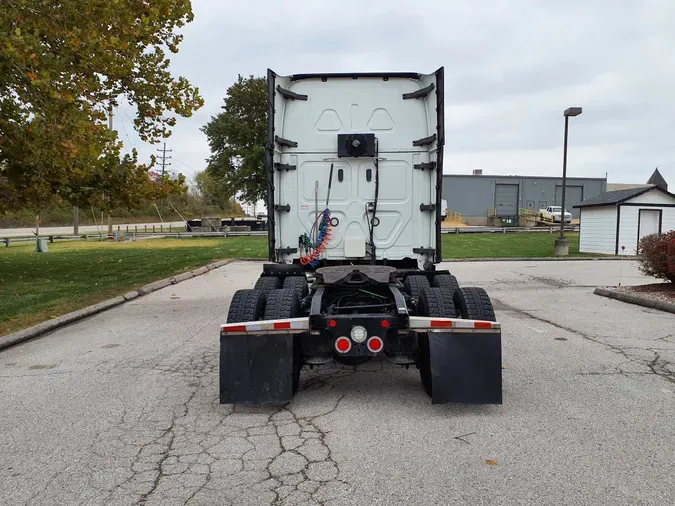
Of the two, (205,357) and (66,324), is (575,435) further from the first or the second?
(66,324)

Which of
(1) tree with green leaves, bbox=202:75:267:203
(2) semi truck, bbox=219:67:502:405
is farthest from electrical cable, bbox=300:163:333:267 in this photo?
(1) tree with green leaves, bbox=202:75:267:203

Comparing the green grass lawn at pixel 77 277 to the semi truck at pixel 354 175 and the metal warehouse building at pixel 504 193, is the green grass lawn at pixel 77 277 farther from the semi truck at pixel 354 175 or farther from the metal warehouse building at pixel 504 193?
the metal warehouse building at pixel 504 193

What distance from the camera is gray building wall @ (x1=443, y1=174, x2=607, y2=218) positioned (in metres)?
57.2

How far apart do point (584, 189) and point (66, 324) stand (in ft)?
198

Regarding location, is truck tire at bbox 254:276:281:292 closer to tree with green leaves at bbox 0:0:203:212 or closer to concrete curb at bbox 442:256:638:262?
tree with green leaves at bbox 0:0:203:212

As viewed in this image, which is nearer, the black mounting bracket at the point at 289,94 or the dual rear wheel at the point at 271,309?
the dual rear wheel at the point at 271,309

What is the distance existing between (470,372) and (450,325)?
41cm

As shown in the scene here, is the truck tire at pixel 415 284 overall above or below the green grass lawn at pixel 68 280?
above

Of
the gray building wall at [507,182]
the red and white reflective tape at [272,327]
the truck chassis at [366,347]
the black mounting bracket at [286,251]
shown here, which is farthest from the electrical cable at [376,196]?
the gray building wall at [507,182]

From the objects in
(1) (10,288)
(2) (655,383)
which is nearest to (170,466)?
(2) (655,383)

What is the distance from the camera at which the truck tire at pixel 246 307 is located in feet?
16.5

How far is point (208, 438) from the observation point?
413cm

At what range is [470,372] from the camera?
14.9ft

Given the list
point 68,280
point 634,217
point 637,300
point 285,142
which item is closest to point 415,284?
point 285,142
